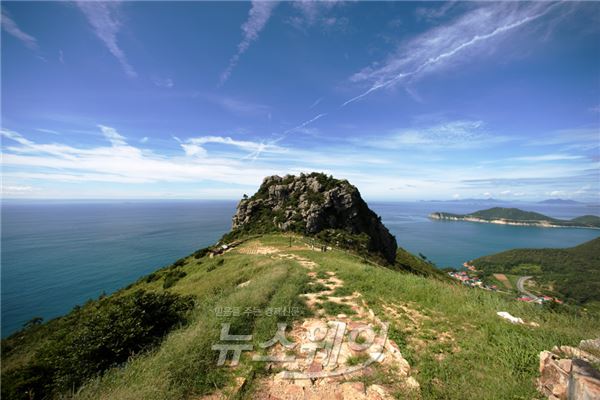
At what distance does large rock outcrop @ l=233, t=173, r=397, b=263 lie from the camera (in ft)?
144

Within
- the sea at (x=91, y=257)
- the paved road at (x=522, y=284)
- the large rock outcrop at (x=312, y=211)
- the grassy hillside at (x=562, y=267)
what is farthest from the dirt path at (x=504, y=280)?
the large rock outcrop at (x=312, y=211)

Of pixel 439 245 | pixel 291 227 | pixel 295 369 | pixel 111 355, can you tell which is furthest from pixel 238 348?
pixel 439 245

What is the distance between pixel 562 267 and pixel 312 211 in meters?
119

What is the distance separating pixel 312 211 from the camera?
43.3m

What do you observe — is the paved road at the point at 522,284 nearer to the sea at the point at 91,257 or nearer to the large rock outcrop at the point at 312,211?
the sea at the point at 91,257

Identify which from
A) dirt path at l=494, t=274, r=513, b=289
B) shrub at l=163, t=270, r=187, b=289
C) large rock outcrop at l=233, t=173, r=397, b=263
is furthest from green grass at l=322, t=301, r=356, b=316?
dirt path at l=494, t=274, r=513, b=289

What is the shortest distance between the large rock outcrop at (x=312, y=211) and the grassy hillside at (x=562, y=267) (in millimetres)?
67876

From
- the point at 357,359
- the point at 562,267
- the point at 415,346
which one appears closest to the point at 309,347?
the point at 357,359

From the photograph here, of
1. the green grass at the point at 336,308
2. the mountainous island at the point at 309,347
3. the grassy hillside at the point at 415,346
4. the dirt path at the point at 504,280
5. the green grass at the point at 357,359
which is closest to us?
the grassy hillside at the point at 415,346

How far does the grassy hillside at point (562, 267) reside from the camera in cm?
7162

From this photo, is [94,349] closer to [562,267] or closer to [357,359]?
[357,359]

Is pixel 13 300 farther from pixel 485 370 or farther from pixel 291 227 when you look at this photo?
pixel 485 370

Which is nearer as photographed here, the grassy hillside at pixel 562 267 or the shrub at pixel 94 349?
the shrub at pixel 94 349

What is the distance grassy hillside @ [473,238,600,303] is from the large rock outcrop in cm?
6788
